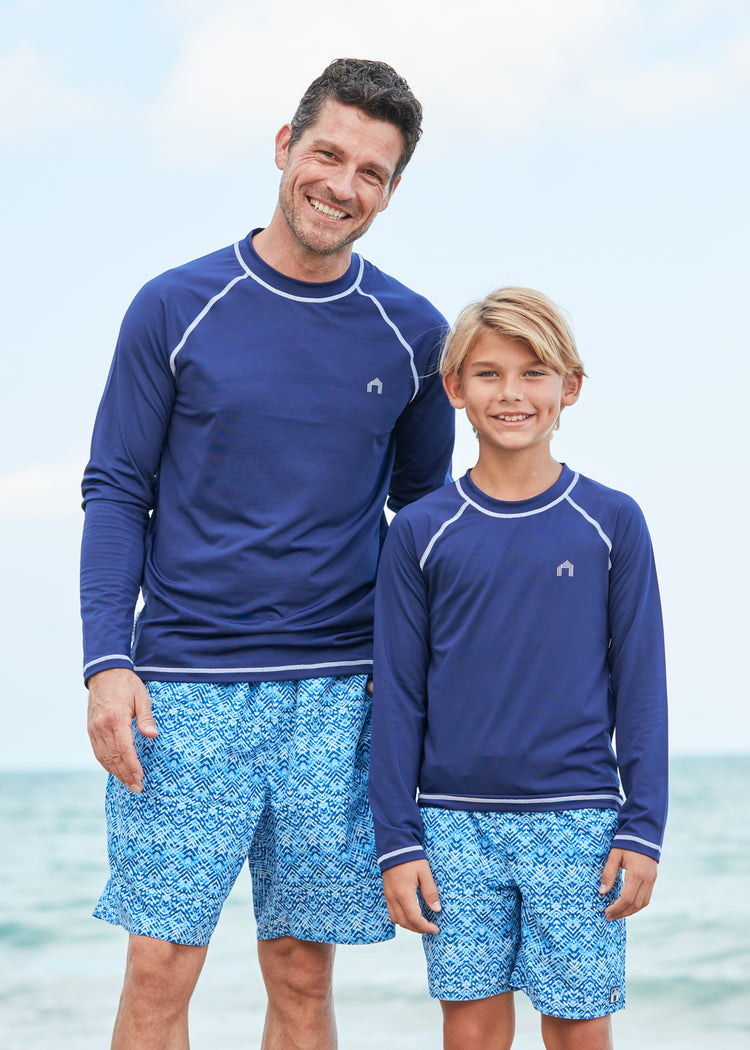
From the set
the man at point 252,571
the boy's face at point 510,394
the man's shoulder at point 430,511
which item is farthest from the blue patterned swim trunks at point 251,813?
the boy's face at point 510,394

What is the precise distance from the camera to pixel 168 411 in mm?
2311

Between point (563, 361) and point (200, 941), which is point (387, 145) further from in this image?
point (200, 941)

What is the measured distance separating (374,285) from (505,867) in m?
1.18

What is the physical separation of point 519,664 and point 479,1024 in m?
0.65

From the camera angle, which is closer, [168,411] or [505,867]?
[505,867]

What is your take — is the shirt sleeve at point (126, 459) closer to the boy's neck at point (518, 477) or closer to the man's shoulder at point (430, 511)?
the man's shoulder at point (430, 511)

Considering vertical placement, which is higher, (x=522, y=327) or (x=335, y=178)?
(x=335, y=178)

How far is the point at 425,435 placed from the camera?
8.38ft

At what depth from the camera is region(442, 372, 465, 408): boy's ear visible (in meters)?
2.28

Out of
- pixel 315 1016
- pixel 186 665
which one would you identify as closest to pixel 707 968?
pixel 315 1016

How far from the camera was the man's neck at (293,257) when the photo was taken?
7.67 ft

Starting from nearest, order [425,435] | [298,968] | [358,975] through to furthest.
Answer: [298,968]
[425,435]
[358,975]

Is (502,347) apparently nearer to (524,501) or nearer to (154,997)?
(524,501)

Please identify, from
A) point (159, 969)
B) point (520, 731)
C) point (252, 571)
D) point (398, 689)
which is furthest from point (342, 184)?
point (159, 969)
